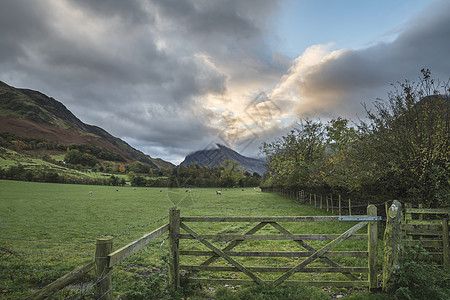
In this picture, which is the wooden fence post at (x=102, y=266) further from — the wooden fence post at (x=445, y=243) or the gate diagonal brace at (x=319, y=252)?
the wooden fence post at (x=445, y=243)

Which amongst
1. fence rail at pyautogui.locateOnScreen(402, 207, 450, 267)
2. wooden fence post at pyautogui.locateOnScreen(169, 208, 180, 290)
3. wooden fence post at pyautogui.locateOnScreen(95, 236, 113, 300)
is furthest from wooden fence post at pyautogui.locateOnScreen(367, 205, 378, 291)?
wooden fence post at pyautogui.locateOnScreen(95, 236, 113, 300)

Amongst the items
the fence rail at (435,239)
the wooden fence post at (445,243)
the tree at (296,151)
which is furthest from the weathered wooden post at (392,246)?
the tree at (296,151)

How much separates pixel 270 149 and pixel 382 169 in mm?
26318

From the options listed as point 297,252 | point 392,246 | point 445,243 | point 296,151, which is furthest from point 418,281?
point 296,151

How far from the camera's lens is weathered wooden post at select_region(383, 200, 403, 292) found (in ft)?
17.4

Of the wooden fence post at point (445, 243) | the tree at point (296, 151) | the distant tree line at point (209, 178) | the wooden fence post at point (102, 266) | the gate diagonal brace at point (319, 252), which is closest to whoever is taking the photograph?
Result: the wooden fence post at point (102, 266)

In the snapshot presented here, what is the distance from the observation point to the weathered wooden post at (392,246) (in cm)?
532

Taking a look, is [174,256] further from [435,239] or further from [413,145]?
[413,145]

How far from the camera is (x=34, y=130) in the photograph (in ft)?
364

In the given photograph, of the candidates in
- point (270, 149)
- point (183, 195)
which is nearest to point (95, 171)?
point (183, 195)

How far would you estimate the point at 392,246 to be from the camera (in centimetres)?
536

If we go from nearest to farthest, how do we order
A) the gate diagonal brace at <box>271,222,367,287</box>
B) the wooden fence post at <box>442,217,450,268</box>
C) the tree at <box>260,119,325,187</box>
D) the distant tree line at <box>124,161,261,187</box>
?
the gate diagonal brace at <box>271,222,367,287</box> → the wooden fence post at <box>442,217,450,268</box> → the tree at <box>260,119,325,187</box> → the distant tree line at <box>124,161,261,187</box>

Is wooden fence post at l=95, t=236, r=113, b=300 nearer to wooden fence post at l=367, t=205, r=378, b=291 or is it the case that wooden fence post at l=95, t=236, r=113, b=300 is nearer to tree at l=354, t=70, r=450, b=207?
wooden fence post at l=367, t=205, r=378, b=291

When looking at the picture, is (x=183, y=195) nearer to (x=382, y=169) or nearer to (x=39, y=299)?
(x=382, y=169)
